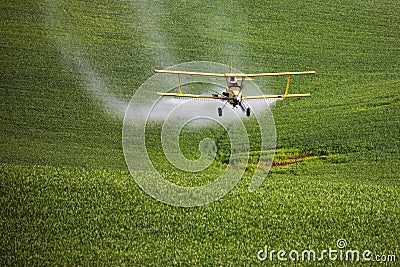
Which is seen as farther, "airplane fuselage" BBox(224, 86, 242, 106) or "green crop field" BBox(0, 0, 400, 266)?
"green crop field" BBox(0, 0, 400, 266)

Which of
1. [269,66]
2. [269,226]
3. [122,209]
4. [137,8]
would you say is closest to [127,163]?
[122,209]

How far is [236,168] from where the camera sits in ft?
49.9

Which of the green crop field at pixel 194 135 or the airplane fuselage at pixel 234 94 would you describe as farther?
the green crop field at pixel 194 135

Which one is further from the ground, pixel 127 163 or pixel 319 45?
pixel 319 45

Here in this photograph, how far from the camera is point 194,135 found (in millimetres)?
16688

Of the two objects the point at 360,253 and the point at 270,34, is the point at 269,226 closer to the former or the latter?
the point at 360,253

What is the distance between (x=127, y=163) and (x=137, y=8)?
422 inches

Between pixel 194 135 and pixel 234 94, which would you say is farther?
pixel 194 135

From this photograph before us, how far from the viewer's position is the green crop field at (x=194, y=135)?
37.1ft

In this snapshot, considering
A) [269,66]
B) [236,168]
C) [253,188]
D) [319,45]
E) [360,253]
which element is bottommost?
[360,253]

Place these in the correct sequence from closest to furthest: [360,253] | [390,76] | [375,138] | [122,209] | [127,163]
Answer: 1. [360,253]
2. [122,209]
3. [127,163]
4. [375,138]
5. [390,76]

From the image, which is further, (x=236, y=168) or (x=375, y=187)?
(x=236, y=168)

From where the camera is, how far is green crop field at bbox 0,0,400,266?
1131 cm

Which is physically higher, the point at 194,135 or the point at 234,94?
the point at 194,135
